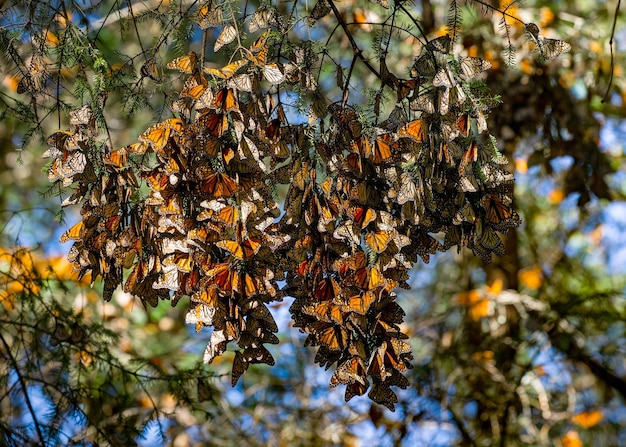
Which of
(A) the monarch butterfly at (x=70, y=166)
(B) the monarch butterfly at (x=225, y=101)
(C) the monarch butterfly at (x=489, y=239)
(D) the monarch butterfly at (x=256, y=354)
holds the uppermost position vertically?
(A) the monarch butterfly at (x=70, y=166)

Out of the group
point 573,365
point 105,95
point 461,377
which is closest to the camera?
point 105,95

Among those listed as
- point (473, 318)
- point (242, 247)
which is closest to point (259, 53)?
point (242, 247)

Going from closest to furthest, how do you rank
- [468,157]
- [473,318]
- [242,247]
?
[242,247] → [468,157] → [473,318]

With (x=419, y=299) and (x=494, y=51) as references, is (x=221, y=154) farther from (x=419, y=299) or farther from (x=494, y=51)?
(x=419, y=299)

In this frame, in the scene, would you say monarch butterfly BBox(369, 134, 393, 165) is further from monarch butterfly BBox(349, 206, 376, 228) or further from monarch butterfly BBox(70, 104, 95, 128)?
monarch butterfly BBox(70, 104, 95, 128)

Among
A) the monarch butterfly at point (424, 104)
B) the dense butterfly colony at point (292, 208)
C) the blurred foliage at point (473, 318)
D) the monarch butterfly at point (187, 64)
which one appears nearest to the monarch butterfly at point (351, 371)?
the dense butterfly colony at point (292, 208)

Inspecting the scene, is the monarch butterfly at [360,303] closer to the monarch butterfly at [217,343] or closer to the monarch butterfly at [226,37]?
the monarch butterfly at [217,343]

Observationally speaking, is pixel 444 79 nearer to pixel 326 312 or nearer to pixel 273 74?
pixel 273 74

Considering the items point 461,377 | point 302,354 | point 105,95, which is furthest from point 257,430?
point 105,95
